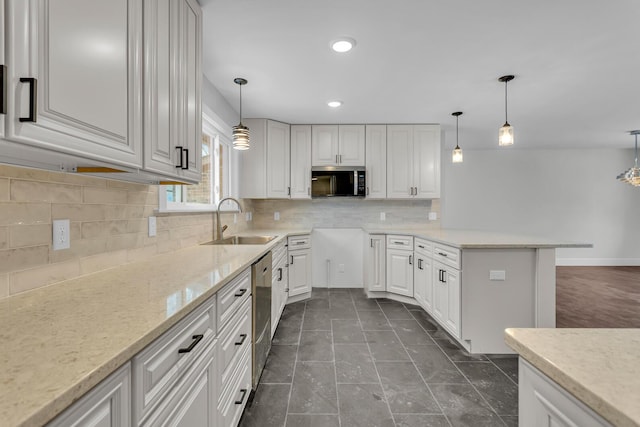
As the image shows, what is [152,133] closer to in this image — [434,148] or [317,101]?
[317,101]

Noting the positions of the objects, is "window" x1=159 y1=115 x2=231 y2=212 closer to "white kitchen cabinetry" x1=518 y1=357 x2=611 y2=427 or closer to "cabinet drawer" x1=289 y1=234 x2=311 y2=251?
"cabinet drawer" x1=289 y1=234 x2=311 y2=251

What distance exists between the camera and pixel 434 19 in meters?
1.85

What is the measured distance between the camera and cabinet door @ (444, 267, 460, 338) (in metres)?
2.46

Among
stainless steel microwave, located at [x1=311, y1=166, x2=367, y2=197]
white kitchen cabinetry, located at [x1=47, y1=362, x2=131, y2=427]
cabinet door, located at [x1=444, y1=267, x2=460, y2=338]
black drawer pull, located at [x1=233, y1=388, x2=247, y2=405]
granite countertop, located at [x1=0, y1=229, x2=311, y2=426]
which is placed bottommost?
black drawer pull, located at [x1=233, y1=388, x2=247, y2=405]

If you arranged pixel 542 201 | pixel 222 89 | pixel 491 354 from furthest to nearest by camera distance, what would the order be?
pixel 542 201 → pixel 222 89 → pixel 491 354

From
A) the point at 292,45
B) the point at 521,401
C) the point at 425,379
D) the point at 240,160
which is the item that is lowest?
the point at 425,379

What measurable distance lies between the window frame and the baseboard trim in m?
6.70

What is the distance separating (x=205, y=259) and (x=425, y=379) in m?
1.70

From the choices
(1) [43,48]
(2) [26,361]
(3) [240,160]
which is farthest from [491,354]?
(3) [240,160]

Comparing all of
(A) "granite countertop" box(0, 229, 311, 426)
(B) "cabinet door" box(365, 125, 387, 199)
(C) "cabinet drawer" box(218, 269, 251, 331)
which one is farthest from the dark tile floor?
(B) "cabinet door" box(365, 125, 387, 199)

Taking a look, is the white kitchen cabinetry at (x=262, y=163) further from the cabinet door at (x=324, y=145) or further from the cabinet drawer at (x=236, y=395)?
the cabinet drawer at (x=236, y=395)

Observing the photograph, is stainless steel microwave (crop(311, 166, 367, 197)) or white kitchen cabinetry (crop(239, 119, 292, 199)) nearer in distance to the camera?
white kitchen cabinetry (crop(239, 119, 292, 199))

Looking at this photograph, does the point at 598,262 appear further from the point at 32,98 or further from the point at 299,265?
the point at 32,98

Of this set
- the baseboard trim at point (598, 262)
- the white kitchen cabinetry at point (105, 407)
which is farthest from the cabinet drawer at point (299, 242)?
the baseboard trim at point (598, 262)
